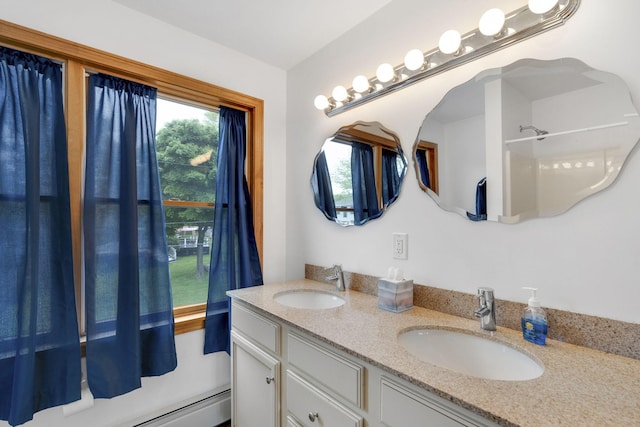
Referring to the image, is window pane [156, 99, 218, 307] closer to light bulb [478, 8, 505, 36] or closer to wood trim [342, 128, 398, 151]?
wood trim [342, 128, 398, 151]

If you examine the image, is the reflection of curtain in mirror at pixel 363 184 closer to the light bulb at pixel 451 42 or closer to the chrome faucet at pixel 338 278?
the chrome faucet at pixel 338 278

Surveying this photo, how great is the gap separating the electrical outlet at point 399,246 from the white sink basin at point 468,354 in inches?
16.1

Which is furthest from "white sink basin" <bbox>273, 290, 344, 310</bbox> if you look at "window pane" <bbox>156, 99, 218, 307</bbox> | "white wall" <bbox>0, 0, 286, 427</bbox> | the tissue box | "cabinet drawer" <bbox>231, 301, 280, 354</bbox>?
"window pane" <bbox>156, 99, 218, 307</bbox>

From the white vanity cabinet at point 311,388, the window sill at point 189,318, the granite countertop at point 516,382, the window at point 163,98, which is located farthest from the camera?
the window sill at point 189,318

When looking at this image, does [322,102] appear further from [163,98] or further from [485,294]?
[485,294]

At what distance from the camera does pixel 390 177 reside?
1521 mm

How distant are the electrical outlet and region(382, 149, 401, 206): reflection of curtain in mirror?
172 mm

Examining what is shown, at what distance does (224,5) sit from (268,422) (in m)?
2.01

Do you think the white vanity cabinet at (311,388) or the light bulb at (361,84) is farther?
the light bulb at (361,84)

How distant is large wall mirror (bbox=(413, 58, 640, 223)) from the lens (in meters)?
0.92

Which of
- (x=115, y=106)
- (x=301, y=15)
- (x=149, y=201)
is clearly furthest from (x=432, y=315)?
(x=115, y=106)

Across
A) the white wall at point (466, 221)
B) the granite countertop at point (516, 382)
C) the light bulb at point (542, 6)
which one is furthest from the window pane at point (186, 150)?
the light bulb at point (542, 6)

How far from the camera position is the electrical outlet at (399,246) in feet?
4.75

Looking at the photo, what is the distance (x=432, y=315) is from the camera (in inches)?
48.9
